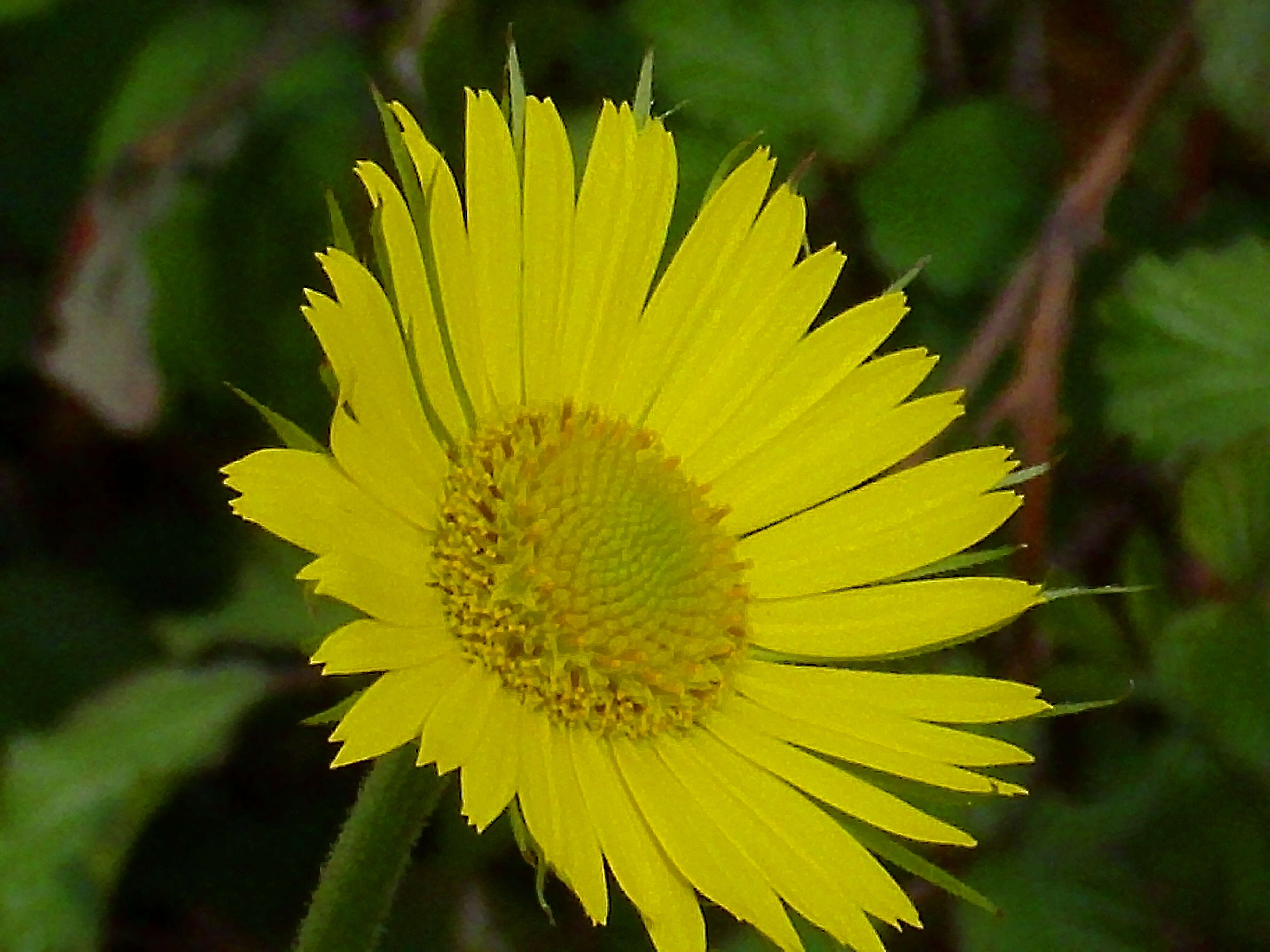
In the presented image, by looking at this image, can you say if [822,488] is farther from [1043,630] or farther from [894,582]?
[1043,630]

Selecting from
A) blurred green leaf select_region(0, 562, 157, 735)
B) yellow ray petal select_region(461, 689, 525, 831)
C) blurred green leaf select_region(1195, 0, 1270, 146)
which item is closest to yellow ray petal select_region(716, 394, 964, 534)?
yellow ray petal select_region(461, 689, 525, 831)

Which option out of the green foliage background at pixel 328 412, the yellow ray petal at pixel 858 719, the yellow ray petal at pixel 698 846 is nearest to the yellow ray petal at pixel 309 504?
the yellow ray petal at pixel 698 846

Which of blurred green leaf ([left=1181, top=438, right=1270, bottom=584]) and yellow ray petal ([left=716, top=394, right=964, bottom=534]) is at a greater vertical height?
blurred green leaf ([left=1181, top=438, right=1270, bottom=584])

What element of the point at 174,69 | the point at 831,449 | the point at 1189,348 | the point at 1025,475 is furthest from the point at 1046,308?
the point at 174,69

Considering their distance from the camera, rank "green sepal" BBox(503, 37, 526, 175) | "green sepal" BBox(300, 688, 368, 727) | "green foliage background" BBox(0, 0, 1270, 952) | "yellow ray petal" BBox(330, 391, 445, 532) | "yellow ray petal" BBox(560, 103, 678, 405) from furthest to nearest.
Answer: "green foliage background" BBox(0, 0, 1270, 952) → "yellow ray petal" BBox(560, 103, 678, 405) → "green sepal" BBox(503, 37, 526, 175) → "yellow ray petal" BBox(330, 391, 445, 532) → "green sepal" BBox(300, 688, 368, 727)

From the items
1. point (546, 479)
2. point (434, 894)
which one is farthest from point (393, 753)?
point (434, 894)

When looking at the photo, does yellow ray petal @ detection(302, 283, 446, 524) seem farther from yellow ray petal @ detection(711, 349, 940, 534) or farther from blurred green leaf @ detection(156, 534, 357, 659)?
blurred green leaf @ detection(156, 534, 357, 659)
